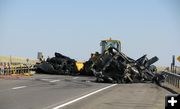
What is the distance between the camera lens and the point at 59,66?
45438mm

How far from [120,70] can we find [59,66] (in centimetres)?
1360

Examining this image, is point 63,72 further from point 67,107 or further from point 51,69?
point 67,107

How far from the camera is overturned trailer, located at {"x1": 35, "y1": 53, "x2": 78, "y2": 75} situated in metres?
45.4

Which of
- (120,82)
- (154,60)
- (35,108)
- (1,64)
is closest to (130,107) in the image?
(35,108)

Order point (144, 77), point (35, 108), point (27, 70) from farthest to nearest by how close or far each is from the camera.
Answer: point (27, 70)
point (144, 77)
point (35, 108)

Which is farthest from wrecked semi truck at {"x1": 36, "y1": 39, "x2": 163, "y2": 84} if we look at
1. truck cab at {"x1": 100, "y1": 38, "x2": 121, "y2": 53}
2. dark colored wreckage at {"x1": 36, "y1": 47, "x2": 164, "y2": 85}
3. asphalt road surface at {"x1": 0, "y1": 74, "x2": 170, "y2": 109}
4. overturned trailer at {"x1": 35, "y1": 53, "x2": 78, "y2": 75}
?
asphalt road surface at {"x1": 0, "y1": 74, "x2": 170, "y2": 109}

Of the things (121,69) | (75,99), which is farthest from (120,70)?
(75,99)

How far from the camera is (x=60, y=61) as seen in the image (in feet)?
149

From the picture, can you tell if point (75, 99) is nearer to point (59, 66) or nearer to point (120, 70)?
point (120, 70)

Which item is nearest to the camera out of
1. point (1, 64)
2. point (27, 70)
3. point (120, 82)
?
point (120, 82)

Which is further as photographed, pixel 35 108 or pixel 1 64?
pixel 1 64

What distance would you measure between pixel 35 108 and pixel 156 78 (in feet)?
73.5

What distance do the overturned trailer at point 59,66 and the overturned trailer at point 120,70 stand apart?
10.5 m

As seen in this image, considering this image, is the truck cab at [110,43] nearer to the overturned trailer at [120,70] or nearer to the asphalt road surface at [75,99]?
the overturned trailer at [120,70]
